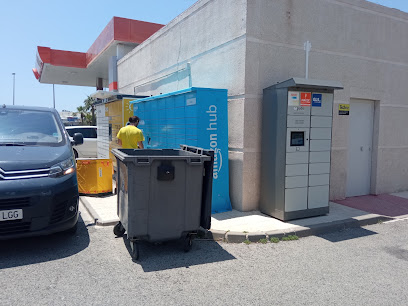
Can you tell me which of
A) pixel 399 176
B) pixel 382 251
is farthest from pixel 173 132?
pixel 399 176

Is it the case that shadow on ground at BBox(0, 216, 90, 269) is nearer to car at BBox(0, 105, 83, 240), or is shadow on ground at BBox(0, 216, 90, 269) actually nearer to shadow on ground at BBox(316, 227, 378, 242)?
car at BBox(0, 105, 83, 240)

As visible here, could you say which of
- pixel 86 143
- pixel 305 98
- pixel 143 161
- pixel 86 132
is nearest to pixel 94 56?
pixel 86 132

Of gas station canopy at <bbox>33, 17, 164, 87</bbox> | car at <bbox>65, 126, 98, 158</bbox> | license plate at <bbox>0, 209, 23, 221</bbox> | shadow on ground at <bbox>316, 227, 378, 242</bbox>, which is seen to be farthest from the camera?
car at <bbox>65, 126, 98, 158</bbox>

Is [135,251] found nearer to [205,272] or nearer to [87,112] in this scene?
[205,272]

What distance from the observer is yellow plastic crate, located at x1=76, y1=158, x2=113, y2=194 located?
7.28 meters

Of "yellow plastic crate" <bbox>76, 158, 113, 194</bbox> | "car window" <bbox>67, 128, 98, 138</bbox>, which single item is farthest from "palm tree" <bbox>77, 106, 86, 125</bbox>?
"yellow plastic crate" <bbox>76, 158, 113, 194</bbox>

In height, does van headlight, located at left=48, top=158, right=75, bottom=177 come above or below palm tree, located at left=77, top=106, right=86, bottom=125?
below

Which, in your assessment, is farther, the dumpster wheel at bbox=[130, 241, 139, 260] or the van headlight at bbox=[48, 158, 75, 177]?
the van headlight at bbox=[48, 158, 75, 177]

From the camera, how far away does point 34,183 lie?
13.5 ft

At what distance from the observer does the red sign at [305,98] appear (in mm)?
5676

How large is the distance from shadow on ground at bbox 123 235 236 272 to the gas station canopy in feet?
35.6

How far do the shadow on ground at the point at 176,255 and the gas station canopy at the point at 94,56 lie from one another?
1084 centimetres

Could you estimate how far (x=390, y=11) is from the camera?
784 cm

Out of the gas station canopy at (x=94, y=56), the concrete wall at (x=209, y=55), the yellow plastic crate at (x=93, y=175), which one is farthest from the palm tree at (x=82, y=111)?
the yellow plastic crate at (x=93, y=175)
